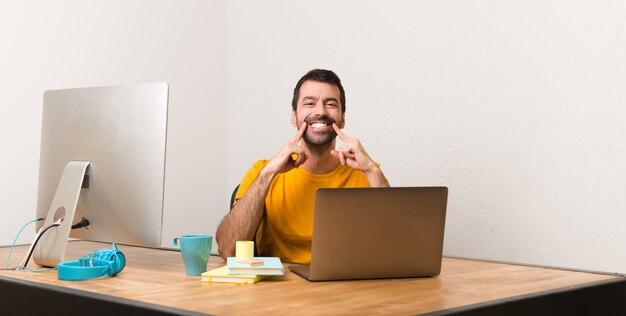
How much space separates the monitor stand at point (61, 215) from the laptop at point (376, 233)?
2.30ft

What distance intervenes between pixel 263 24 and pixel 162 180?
222cm

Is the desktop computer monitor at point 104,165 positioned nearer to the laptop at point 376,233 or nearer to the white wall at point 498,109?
the laptop at point 376,233

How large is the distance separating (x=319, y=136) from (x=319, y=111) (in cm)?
9

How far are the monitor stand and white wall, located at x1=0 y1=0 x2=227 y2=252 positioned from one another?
134cm

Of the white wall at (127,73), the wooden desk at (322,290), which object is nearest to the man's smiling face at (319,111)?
the wooden desk at (322,290)

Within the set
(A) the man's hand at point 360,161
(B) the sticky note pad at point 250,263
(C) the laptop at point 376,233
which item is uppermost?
(A) the man's hand at point 360,161

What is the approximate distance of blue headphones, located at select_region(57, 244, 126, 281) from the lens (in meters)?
1.67

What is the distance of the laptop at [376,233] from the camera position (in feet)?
5.13

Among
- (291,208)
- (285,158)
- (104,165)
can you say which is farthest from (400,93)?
(104,165)

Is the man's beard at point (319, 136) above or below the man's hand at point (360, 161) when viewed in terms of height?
above

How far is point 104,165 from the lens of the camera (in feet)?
6.32

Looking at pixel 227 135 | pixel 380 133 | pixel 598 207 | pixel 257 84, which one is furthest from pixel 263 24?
pixel 598 207

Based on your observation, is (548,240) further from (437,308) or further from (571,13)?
(437,308)

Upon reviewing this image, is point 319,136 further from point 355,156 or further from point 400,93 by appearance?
point 400,93
